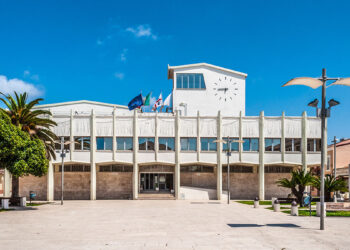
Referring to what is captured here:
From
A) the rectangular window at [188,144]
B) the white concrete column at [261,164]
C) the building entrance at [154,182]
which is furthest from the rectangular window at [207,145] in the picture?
the building entrance at [154,182]

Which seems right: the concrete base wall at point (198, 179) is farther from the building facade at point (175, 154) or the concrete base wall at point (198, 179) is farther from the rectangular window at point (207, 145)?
the rectangular window at point (207, 145)

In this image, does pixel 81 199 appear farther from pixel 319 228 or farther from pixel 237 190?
pixel 319 228

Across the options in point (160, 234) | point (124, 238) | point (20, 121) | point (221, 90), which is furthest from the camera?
point (221, 90)

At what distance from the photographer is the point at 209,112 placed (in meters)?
51.9

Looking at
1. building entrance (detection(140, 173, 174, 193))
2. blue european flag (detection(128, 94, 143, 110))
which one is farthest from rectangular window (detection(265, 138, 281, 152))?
blue european flag (detection(128, 94, 143, 110))

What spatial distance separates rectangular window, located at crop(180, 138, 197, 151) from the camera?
1785 inches

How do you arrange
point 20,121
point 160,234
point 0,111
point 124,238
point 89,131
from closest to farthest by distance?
point 124,238 → point 160,234 → point 0,111 → point 20,121 → point 89,131

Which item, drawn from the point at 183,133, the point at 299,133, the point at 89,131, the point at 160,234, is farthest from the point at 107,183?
the point at 160,234

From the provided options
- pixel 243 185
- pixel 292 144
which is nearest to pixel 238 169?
pixel 243 185

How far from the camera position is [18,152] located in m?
29.4

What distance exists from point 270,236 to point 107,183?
108 feet

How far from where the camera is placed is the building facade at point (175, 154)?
147 ft

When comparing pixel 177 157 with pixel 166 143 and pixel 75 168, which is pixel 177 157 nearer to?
pixel 166 143

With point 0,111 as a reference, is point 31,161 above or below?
below
